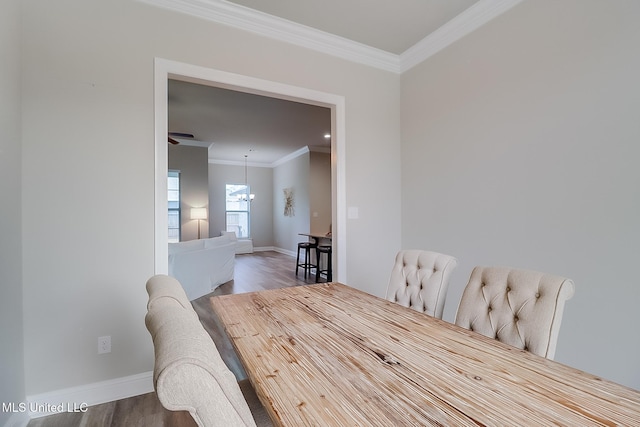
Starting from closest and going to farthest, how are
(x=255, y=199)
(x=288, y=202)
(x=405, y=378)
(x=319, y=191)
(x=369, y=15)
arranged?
(x=405, y=378) → (x=369, y=15) → (x=319, y=191) → (x=288, y=202) → (x=255, y=199)

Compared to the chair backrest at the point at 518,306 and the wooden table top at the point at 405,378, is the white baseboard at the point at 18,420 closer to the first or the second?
the wooden table top at the point at 405,378

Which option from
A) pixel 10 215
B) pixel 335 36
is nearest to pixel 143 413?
pixel 10 215

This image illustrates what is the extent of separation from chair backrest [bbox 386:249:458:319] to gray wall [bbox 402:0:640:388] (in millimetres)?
910

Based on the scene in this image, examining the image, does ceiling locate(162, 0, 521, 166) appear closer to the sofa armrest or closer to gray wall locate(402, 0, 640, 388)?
gray wall locate(402, 0, 640, 388)

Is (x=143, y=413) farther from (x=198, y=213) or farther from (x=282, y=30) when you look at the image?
(x=198, y=213)

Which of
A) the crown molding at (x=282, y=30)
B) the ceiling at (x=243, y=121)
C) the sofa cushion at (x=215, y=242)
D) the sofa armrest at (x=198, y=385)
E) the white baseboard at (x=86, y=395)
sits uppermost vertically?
the ceiling at (x=243, y=121)

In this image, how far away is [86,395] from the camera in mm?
1860

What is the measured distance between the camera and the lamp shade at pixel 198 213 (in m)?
6.77

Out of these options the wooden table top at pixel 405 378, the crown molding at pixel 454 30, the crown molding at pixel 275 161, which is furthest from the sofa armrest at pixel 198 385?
the crown molding at pixel 275 161

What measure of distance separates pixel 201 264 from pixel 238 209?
5.06 metres

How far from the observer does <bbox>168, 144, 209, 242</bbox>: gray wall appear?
6664 millimetres

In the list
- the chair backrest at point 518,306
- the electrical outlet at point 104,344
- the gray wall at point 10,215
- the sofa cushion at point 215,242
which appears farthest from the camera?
the sofa cushion at point 215,242

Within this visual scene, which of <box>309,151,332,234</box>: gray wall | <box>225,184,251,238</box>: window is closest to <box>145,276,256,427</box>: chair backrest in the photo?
<box>309,151,332,234</box>: gray wall

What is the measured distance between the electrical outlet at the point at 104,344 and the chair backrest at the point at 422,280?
1815 millimetres
